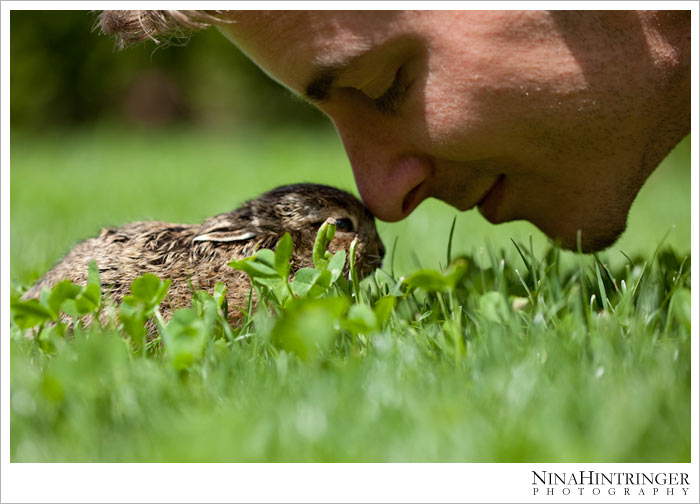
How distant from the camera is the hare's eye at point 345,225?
3.49 meters

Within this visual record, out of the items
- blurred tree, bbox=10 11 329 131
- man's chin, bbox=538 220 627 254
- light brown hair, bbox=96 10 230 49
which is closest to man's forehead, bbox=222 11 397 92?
light brown hair, bbox=96 10 230 49

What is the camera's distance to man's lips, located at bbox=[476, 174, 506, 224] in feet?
10.6

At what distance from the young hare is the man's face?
271mm

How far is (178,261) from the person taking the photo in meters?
3.20

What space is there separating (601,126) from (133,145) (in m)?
10.6

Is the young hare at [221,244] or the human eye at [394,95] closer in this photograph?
the human eye at [394,95]

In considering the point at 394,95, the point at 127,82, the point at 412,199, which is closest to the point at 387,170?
the point at 412,199

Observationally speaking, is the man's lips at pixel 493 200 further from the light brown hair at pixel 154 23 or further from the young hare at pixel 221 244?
the light brown hair at pixel 154 23

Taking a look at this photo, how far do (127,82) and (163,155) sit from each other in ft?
27.8

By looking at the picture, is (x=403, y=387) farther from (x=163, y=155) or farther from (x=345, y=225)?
(x=163, y=155)

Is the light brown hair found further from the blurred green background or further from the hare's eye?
the hare's eye

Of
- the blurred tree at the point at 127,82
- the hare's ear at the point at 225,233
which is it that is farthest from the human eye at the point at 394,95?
the blurred tree at the point at 127,82

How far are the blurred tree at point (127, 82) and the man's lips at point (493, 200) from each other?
30.4 feet

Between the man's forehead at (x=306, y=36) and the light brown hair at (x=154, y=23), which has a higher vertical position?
the light brown hair at (x=154, y=23)
